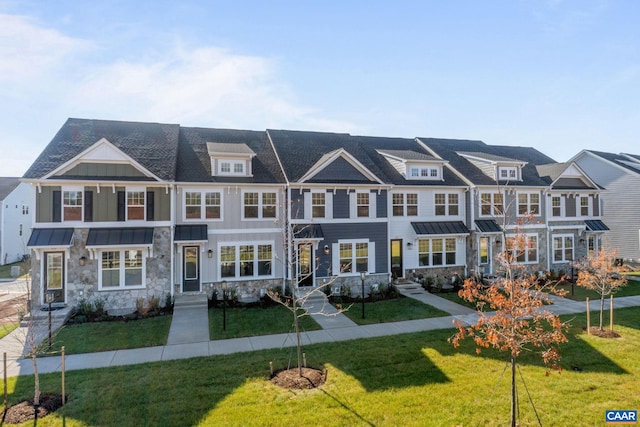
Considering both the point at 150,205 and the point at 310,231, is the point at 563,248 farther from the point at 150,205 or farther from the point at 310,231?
the point at 150,205

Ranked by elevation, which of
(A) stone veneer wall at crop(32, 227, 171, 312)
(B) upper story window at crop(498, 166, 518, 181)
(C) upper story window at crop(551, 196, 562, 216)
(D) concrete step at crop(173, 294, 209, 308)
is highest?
(B) upper story window at crop(498, 166, 518, 181)

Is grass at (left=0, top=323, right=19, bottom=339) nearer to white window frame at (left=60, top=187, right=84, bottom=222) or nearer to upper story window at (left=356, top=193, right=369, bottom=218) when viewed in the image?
white window frame at (left=60, top=187, right=84, bottom=222)

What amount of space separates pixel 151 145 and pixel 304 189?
872 centimetres

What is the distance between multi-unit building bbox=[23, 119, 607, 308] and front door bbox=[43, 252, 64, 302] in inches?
1.7

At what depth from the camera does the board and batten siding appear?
27.3 metres

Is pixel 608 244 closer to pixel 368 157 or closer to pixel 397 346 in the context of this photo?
pixel 368 157

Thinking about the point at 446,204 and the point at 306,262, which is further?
the point at 446,204

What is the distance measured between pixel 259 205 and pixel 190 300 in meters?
5.70

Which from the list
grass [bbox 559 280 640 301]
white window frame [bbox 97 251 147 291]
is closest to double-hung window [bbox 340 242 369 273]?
white window frame [bbox 97 251 147 291]

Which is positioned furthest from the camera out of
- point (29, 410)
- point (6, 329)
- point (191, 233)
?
point (191, 233)

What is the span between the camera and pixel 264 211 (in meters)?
18.7

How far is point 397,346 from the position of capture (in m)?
11.3

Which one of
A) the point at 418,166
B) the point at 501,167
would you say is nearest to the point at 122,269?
the point at 418,166

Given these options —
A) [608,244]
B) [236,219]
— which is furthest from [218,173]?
[608,244]
